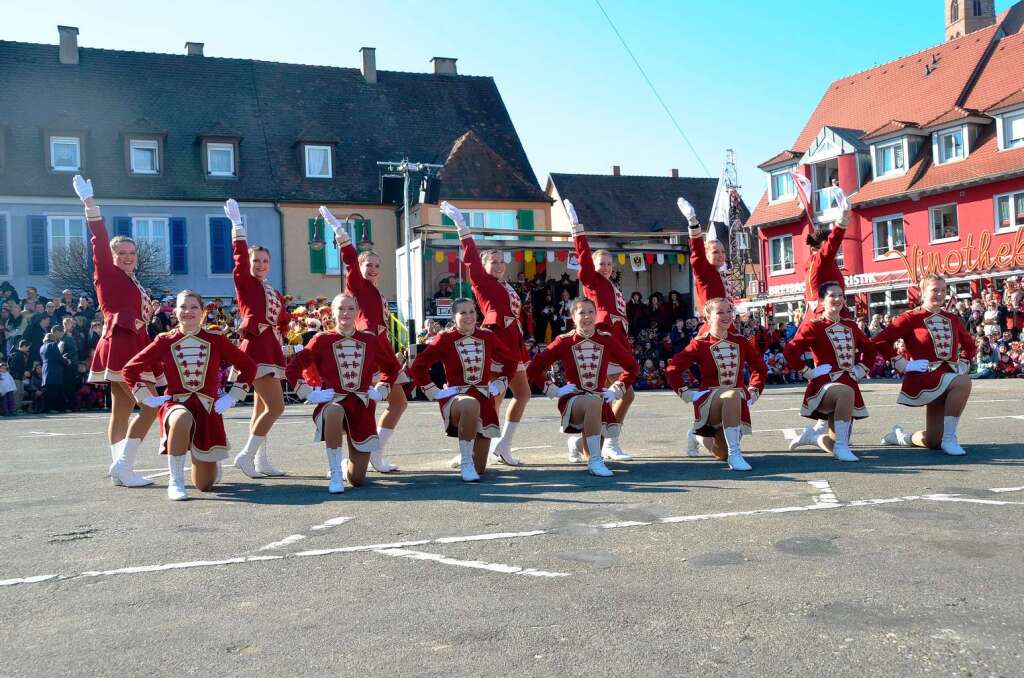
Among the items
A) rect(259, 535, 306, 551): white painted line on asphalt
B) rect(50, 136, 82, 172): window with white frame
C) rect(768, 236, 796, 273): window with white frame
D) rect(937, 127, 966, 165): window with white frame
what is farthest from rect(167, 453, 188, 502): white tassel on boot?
rect(768, 236, 796, 273): window with white frame

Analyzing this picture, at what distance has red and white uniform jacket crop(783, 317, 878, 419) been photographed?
9945 millimetres

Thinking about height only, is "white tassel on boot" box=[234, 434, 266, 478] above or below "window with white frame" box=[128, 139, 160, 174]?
below

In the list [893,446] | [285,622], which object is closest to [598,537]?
[285,622]

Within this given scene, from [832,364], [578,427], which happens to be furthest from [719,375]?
[578,427]

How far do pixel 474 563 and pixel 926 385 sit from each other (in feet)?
20.3

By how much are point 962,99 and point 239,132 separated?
85.1 feet

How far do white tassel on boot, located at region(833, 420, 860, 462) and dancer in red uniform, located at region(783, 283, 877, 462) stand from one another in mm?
40

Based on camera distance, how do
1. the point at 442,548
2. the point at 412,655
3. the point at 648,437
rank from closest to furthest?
the point at 412,655 < the point at 442,548 < the point at 648,437

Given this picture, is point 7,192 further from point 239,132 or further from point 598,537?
point 598,537

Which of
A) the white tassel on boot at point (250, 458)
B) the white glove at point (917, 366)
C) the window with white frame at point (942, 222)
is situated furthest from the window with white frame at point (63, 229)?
the white glove at point (917, 366)

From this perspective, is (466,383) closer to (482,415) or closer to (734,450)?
(482,415)

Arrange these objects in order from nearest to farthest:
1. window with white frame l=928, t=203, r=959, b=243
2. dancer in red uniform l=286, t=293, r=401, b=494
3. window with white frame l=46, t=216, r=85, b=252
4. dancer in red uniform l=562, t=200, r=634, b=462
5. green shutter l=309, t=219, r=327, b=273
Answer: dancer in red uniform l=286, t=293, r=401, b=494 < dancer in red uniform l=562, t=200, r=634, b=462 < window with white frame l=46, t=216, r=85, b=252 < window with white frame l=928, t=203, r=959, b=243 < green shutter l=309, t=219, r=327, b=273

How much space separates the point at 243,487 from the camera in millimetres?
8648

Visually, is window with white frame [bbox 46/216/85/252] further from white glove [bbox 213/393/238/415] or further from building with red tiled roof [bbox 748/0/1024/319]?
white glove [bbox 213/393/238/415]
